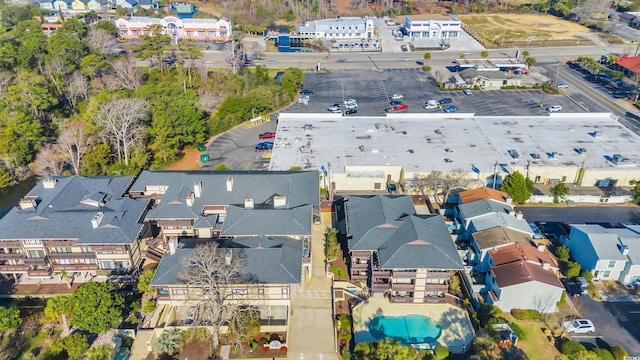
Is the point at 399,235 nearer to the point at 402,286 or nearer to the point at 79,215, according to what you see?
the point at 402,286

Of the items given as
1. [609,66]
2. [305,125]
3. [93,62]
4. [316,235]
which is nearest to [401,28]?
[609,66]

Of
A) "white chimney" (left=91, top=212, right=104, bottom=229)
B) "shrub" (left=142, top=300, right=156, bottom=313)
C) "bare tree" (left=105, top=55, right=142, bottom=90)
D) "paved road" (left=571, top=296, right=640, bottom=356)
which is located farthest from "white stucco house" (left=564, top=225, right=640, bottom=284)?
"bare tree" (left=105, top=55, right=142, bottom=90)

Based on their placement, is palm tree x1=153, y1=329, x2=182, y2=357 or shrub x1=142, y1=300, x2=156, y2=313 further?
shrub x1=142, y1=300, x2=156, y2=313

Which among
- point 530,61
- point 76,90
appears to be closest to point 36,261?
point 76,90

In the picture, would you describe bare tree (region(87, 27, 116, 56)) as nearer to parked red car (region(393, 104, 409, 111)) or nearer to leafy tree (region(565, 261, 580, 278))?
parked red car (region(393, 104, 409, 111))

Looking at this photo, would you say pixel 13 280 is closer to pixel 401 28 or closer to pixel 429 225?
pixel 429 225
